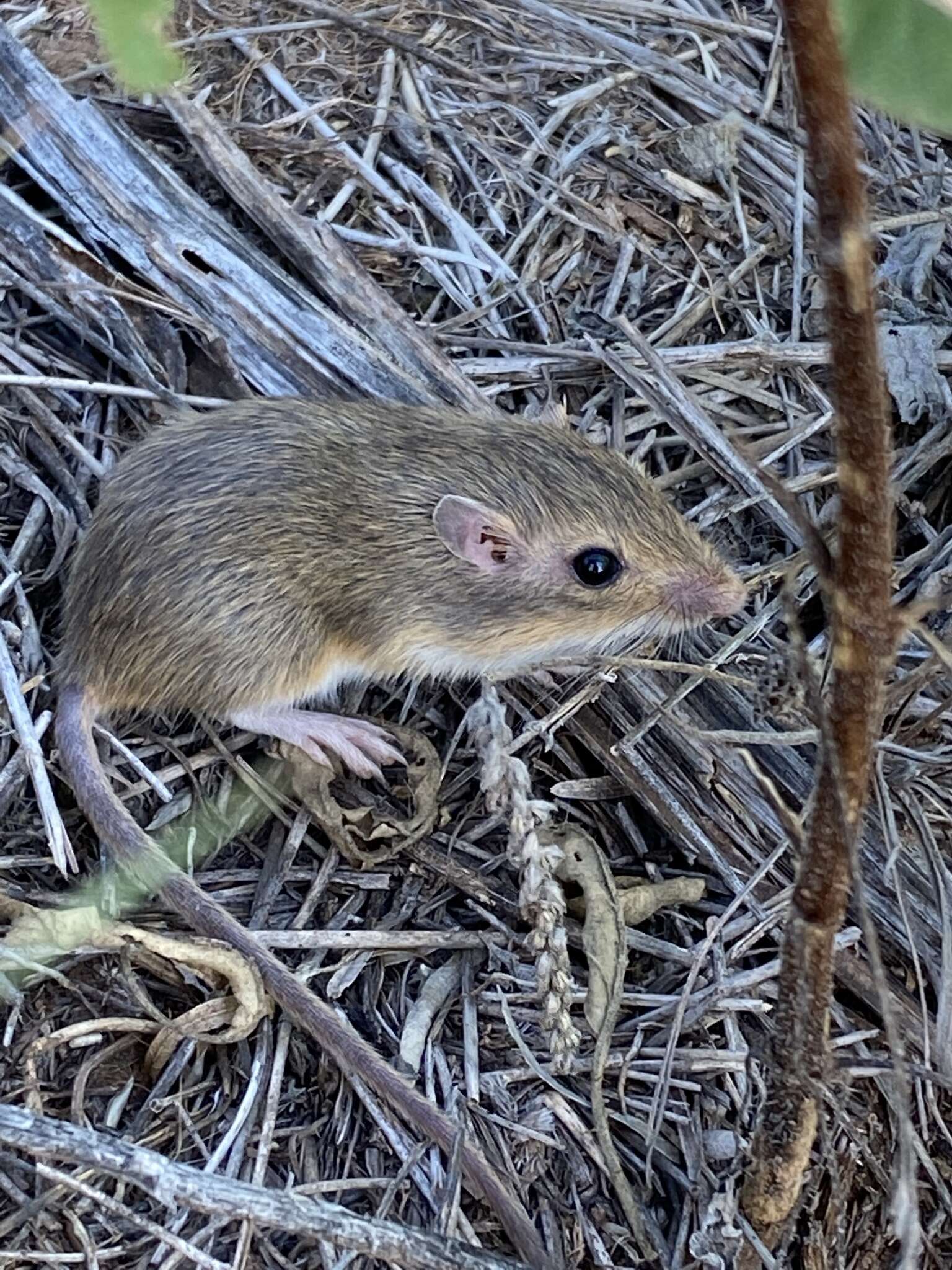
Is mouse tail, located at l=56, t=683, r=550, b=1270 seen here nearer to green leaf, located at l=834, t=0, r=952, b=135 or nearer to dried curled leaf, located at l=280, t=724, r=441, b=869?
dried curled leaf, located at l=280, t=724, r=441, b=869

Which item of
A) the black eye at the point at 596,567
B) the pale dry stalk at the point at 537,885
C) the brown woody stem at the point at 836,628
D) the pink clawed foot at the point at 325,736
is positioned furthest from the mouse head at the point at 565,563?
the brown woody stem at the point at 836,628

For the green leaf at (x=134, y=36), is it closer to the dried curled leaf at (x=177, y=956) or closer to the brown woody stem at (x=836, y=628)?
the brown woody stem at (x=836, y=628)

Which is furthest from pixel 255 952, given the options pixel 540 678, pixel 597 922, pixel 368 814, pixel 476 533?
pixel 476 533

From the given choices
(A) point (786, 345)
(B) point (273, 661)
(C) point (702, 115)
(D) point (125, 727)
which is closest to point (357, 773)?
(B) point (273, 661)

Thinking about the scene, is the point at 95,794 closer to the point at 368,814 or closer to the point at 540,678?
the point at 368,814

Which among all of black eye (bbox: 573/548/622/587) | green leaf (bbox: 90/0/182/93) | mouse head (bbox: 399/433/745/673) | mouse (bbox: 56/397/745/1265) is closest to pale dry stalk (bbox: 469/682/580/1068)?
mouse (bbox: 56/397/745/1265)

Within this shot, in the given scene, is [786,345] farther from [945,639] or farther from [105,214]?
[105,214]
